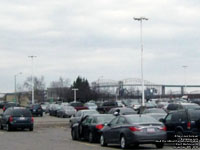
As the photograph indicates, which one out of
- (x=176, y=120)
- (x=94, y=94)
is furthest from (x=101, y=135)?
(x=94, y=94)

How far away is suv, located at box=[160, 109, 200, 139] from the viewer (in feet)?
69.5

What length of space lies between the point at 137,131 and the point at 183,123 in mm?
2658

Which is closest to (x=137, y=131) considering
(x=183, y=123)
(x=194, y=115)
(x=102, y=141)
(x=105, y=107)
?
(x=183, y=123)

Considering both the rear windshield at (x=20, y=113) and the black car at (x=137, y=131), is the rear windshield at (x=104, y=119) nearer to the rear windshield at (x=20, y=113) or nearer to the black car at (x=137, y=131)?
the black car at (x=137, y=131)

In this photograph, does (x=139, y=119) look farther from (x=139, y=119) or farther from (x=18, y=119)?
(x=18, y=119)

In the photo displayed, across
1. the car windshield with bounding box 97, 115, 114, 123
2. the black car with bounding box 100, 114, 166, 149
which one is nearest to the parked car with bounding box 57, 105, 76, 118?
the car windshield with bounding box 97, 115, 114, 123

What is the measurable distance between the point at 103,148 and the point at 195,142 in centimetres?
405

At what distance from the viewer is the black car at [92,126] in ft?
80.7

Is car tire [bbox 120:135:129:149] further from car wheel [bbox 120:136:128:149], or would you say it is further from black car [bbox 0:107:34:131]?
black car [bbox 0:107:34:131]

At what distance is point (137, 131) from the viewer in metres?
19.9

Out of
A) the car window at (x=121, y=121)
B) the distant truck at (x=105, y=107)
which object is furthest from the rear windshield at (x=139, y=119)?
the distant truck at (x=105, y=107)

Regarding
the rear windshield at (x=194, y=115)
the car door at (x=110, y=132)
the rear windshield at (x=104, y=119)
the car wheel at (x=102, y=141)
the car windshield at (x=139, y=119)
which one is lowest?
the car wheel at (x=102, y=141)

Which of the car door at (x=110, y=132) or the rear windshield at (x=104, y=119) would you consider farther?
the rear windshield at (x=104, y=119)

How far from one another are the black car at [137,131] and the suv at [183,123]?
4.27 ft
